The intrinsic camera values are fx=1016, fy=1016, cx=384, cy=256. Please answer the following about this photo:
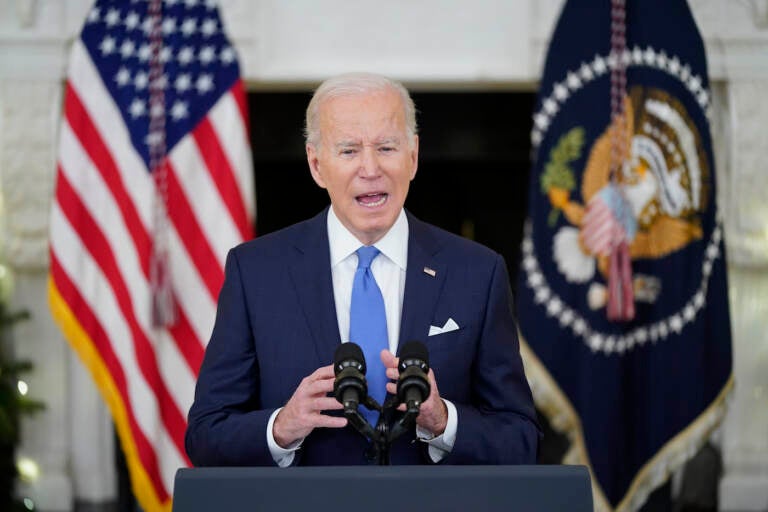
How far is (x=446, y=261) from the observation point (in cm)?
192

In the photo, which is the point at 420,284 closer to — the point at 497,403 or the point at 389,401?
the point at 497,403

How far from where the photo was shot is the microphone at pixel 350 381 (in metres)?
1.44

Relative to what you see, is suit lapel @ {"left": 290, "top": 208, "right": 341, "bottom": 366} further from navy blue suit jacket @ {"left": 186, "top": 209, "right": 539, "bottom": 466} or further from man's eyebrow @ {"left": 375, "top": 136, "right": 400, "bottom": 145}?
man's eyebrow @ {"left": 375, "top": 136, "right": 400, "bottom": 145}

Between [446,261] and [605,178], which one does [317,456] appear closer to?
[446,261]

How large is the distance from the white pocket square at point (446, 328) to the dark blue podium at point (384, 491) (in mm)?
485

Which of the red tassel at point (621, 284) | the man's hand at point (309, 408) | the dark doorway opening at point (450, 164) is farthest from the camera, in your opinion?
the dark doorway opening at point (450, 164)

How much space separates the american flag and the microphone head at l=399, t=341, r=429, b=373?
2.47m

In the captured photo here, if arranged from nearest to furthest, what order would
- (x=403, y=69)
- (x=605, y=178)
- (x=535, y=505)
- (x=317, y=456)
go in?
1. (x=535, y=505)
2. (x=317, y=456)
3. (x=605, y=178)
4. (x=403, y=69)

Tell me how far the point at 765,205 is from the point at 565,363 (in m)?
1.14

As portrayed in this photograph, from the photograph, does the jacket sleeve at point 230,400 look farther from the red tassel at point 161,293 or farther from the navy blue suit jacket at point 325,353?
the red tassel at point 161,293

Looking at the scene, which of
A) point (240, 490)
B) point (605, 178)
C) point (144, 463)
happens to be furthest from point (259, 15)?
point (240, 490)

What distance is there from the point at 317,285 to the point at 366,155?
0.89 ft

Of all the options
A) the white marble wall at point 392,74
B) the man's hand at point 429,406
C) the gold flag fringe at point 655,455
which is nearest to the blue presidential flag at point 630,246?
the gold flag fringe at point 655,455

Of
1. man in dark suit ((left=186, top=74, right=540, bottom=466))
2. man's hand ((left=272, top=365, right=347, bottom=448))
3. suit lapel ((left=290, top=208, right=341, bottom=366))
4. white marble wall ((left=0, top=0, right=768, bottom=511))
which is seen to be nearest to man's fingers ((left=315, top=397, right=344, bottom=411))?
man's hand ((left=272, top=365, right=347, bottom=448))
